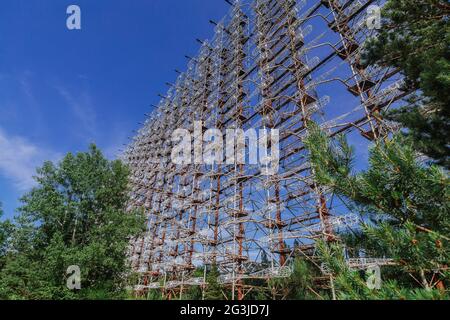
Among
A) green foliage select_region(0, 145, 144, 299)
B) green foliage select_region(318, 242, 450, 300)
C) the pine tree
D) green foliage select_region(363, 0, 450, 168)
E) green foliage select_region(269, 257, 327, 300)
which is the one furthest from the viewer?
the pine tree

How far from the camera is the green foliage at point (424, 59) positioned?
3.45 metres

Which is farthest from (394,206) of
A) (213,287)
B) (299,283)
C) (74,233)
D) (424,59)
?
(213,287)

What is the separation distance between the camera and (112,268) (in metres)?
11.8

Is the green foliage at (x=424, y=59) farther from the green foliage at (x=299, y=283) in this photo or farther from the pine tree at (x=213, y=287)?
Result: the pine tree at (x=213, y=287)

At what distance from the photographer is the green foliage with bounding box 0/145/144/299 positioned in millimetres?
10359

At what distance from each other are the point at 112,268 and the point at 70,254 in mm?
2000

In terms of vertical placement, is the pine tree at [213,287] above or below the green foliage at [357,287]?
below

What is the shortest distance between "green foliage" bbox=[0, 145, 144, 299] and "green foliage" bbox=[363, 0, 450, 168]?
10.0 m

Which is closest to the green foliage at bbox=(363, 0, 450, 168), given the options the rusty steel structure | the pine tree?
the rusty steel structure

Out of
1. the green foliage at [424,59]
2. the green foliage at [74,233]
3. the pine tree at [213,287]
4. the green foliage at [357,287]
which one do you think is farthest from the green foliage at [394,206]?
the pine tree at [213,287]

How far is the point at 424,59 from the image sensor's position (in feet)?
12.8

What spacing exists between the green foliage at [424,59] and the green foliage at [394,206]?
191 centimetres

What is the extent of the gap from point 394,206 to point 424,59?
3187 mm

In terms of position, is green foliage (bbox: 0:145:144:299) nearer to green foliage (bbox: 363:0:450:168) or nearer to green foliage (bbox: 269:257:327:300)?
green foliage (bbox: 269:257:327:300)
